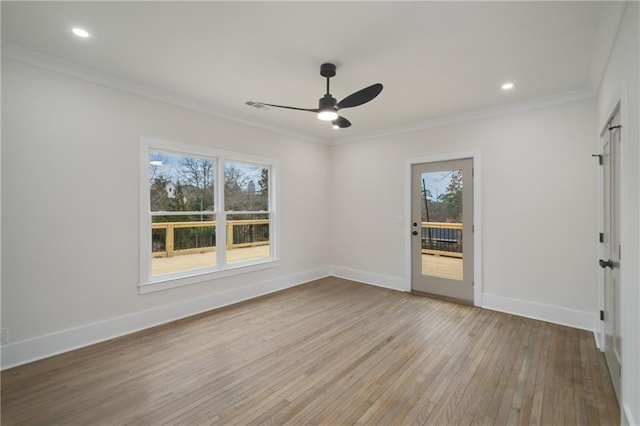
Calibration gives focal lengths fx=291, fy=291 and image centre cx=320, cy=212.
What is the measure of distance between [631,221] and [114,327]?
471 centimetres

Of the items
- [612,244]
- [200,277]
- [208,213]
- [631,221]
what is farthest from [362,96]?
[200,277]

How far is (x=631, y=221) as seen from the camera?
1.84 m

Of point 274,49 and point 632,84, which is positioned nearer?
point 632,84

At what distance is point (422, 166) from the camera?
4961mm

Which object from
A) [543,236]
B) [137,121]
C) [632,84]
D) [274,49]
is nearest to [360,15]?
[274,49]

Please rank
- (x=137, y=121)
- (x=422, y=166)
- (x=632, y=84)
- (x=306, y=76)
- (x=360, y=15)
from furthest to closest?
(x=422, y=166)
(x=137, y=121)
(x=306, y=76)
(x=360, y=15)
(x=632, y=84)

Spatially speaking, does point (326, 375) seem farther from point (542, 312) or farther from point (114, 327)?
point (542, 312)

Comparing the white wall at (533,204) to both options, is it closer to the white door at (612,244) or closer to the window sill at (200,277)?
the white door at (612,244)

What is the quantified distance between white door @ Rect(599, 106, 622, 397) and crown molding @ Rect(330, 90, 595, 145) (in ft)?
2.96

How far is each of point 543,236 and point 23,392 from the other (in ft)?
18.4

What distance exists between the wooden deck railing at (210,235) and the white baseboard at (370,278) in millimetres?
1792

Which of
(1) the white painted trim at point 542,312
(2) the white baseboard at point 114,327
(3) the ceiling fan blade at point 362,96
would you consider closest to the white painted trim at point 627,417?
(1) the white painted trim at point 542,312

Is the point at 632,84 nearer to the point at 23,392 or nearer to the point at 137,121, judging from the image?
the point at 137,121

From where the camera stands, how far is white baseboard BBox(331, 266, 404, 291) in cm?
519
